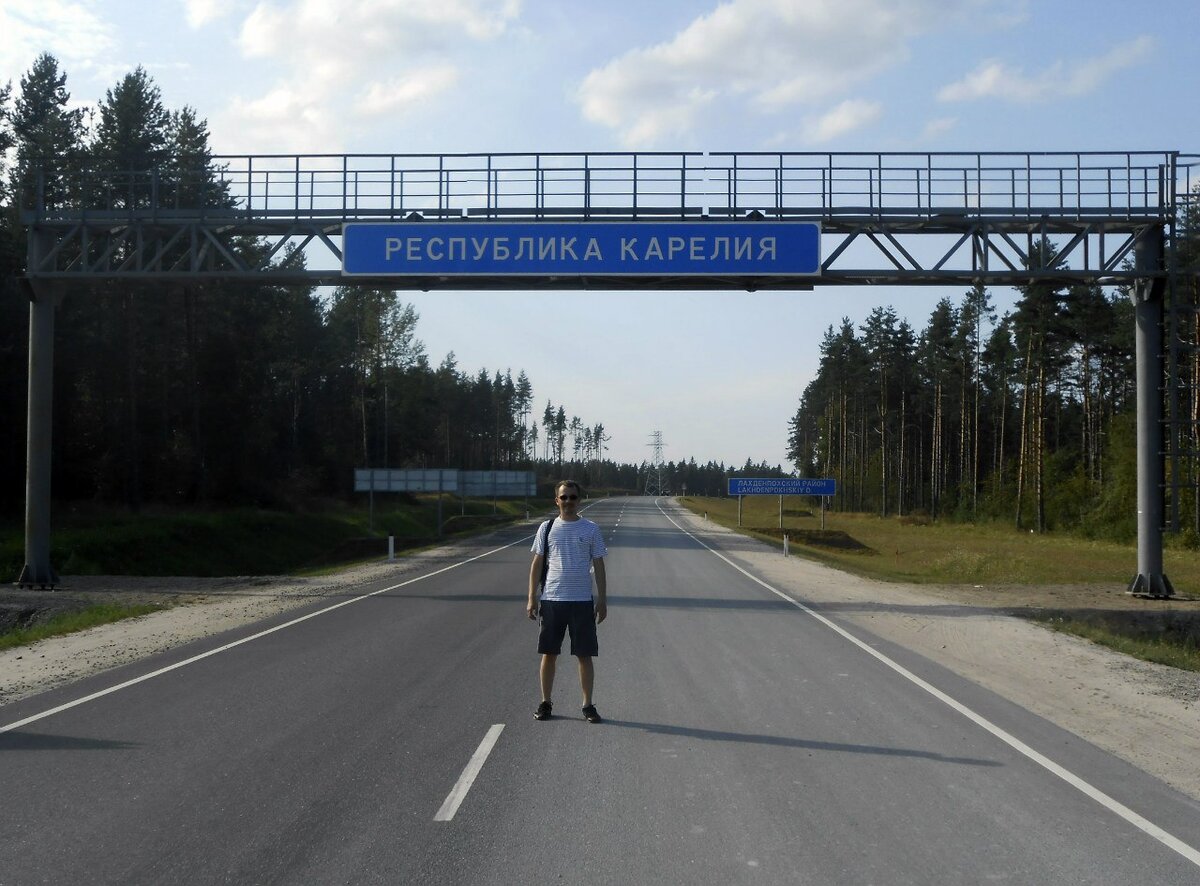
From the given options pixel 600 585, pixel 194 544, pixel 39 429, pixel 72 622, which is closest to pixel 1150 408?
pixel 600 585

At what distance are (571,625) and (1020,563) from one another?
30446 millimetres

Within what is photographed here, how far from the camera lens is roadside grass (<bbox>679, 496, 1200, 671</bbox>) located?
706 inches

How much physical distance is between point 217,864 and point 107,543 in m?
34.3

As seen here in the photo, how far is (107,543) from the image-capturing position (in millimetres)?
36250

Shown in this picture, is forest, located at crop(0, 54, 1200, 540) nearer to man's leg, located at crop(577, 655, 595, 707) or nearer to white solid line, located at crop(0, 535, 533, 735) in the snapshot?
white solid line, located at crop(0, 535, 533, 735)

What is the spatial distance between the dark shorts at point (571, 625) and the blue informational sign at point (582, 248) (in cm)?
1358

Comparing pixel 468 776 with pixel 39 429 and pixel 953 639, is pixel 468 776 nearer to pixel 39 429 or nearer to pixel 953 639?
pixel 953 639

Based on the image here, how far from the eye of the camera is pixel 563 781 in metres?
7.00

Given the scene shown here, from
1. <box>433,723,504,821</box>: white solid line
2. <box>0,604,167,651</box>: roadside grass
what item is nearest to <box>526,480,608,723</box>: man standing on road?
<box>433,723,504,821</box>: white solid line

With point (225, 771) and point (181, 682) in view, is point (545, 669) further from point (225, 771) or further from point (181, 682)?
point (181, 682)

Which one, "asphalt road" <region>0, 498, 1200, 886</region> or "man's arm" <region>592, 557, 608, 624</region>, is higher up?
"man's arm" <region>592, 557, 608, 624</region>

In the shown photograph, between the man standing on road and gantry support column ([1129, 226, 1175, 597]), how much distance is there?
57.5ft

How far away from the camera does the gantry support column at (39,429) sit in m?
23.0

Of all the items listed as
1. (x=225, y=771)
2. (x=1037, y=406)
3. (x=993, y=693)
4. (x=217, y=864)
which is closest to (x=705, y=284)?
(x=993, y=693)
